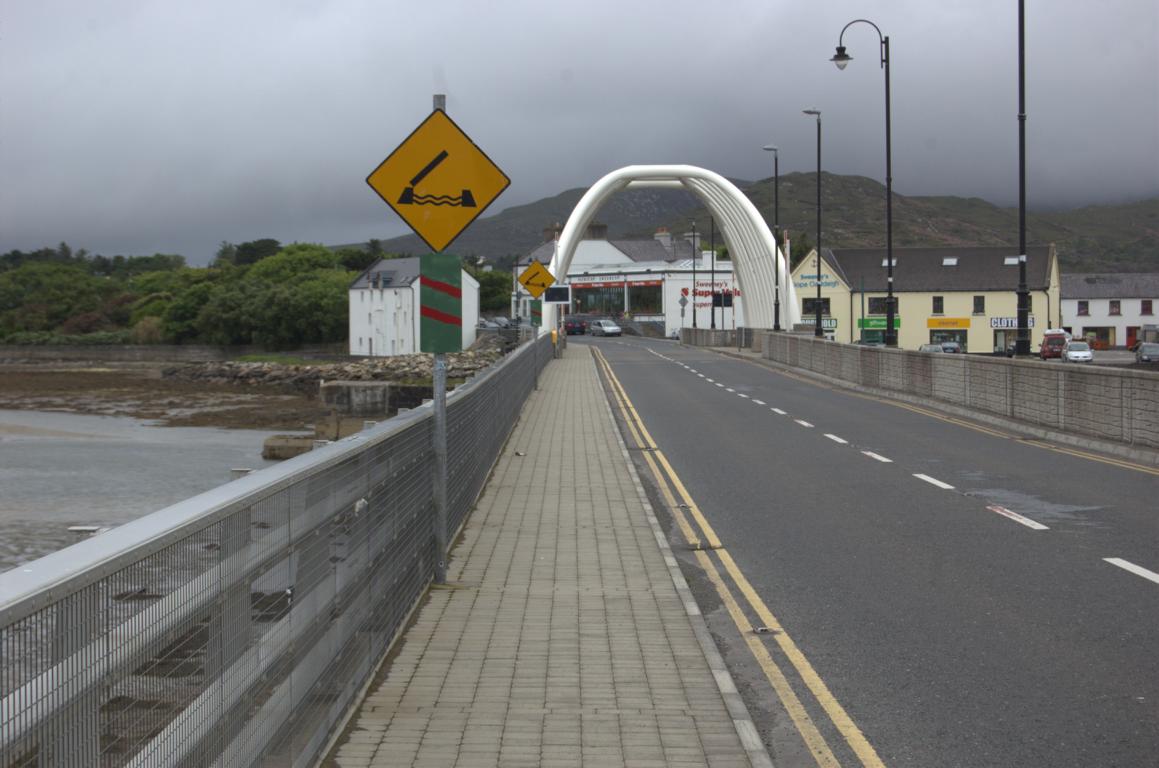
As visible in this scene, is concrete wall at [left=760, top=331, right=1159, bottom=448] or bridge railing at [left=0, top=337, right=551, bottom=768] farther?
concrete wall at [left=760, top=331, right=1159, bottom=448]

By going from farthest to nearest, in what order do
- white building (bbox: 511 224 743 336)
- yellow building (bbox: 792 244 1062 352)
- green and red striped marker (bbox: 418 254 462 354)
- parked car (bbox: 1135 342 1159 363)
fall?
white building (bbox: 511 224 743 336), yellow building (bbox: 792 244 1062 352), parked car (bbox: 1135 342 1159 363), green and red striped marker (bbox: 418 254 462 354)

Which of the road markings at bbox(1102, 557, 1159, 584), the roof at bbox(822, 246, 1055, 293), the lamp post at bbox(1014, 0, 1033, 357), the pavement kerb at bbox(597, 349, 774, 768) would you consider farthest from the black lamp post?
the roof at bbox(822, 246, 1055, 293)

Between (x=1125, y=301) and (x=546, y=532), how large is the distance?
104 metres

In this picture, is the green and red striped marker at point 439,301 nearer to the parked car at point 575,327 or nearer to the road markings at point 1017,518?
the road markings at point 1017,518

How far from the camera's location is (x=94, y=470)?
36156 mm

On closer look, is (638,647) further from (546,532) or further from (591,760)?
(546,532)

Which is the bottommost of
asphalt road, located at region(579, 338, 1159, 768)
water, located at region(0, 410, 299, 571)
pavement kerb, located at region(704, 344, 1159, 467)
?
water, located at region(0, 410, 299, 571)

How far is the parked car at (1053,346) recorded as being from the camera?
66.8 meters

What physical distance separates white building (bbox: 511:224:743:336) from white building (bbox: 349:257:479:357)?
21.0m

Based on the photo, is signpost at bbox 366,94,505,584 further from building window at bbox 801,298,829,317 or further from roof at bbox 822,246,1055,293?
building window at bbox 801,298,829,317

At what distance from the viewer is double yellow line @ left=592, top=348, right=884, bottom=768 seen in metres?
5.56

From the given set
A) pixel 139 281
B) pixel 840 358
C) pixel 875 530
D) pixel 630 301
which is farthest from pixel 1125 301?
pixel 139 281

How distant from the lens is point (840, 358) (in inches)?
1537

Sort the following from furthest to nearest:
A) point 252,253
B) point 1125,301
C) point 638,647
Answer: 1. point 252,253
2. point 1125,301
3. point 638,647
